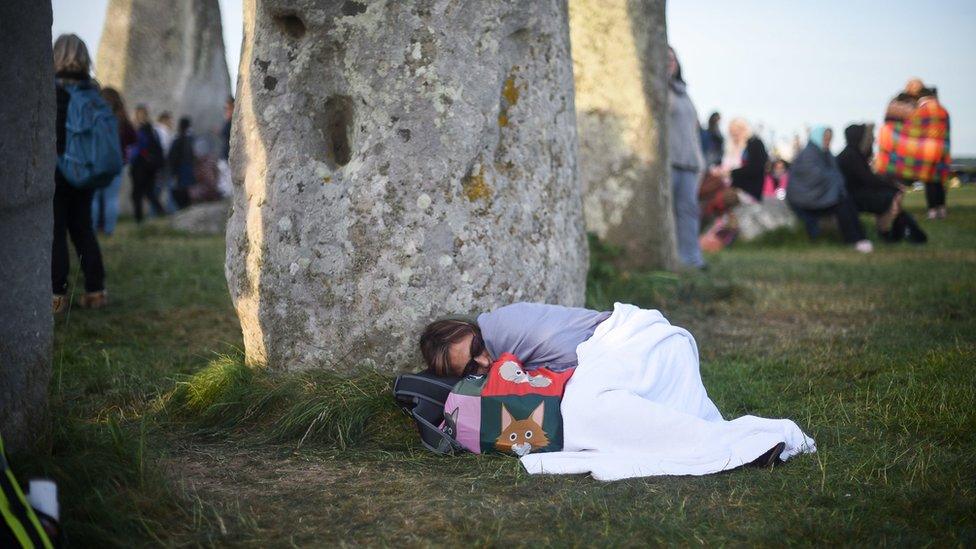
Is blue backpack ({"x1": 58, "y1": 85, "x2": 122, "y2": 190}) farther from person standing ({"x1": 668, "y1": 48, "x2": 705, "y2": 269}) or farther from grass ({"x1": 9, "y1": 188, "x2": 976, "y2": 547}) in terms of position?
person standing ({"x1": 668, "y1": 48, "x2": 705, "y2": 269})

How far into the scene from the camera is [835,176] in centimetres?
1260

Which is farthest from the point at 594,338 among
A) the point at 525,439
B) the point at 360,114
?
the point at 360,114

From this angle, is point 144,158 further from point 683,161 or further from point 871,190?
point 871,190

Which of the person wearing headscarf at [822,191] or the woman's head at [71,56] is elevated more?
the woman's head at [71,56]

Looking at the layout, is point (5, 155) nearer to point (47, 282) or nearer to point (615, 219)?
point (47, 282)

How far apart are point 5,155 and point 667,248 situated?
683cm

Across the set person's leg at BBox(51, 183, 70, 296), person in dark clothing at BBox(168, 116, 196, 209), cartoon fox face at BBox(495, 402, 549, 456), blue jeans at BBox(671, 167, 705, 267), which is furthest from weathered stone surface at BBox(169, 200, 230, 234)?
cartoon fox face at BBox(495, 402, 549, 456)

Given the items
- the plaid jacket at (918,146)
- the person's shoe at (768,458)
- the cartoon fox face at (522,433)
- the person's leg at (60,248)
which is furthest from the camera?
the plaid jacket at (918,146)

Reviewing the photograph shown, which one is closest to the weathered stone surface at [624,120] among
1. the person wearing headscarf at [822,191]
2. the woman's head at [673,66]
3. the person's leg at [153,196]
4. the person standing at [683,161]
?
the person standing at [683,161]

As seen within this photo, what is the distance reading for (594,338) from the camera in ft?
13.6

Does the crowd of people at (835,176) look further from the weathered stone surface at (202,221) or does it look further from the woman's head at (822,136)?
the weathered stone surface at (202,221)

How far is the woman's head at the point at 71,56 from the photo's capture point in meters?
6.50

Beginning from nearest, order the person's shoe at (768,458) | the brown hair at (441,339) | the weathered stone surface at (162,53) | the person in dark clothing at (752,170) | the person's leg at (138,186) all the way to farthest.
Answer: the person's shoe at (768,458) < the brown hair at (441,339) < the person in dark clothing at (752,170) < the person's leg at (138,186) < the weathered stone surface at (162,53)

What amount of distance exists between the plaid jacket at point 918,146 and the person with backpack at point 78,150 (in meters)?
11.4
